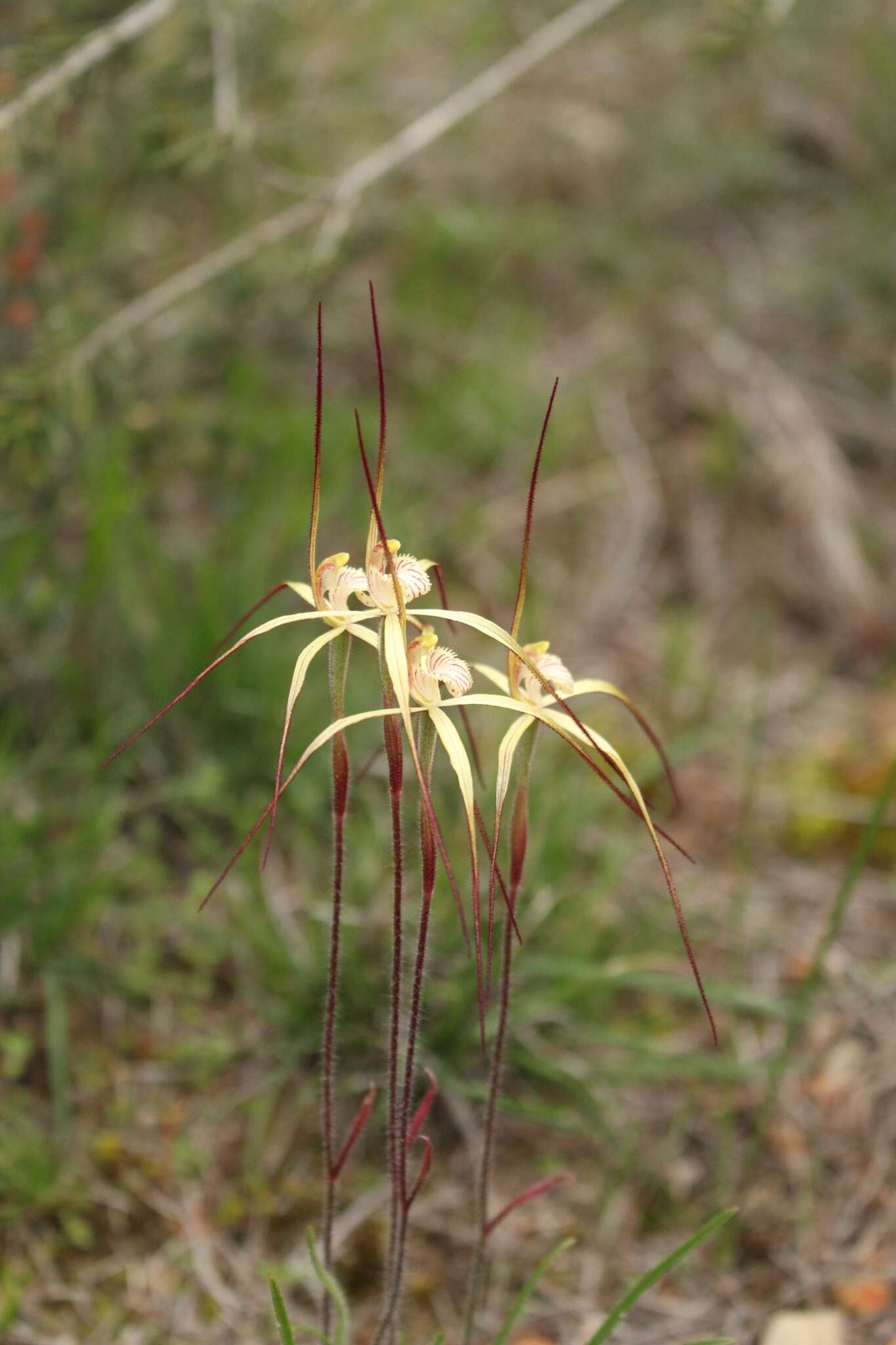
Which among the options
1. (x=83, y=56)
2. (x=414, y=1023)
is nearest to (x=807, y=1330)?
(x=414, y=1023)

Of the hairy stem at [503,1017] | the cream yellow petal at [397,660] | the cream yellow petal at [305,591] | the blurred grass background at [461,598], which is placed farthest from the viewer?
the blurred grass background at [461,598]

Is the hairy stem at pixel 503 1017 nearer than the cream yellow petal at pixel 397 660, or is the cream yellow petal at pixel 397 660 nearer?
the cream yellow petal at pixel 397 660

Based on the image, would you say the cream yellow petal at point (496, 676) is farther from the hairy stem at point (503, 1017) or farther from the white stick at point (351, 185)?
the white stick at point (351, 185)

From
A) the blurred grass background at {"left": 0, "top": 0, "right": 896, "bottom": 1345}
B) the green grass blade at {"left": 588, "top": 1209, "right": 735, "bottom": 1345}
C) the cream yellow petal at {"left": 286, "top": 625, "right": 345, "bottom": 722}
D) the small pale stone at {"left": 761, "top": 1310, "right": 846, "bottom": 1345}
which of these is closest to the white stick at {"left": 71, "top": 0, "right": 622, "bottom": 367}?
the blurred grass background at {"left": 0, "top": 0, "right": 896, "bottom": 1345}

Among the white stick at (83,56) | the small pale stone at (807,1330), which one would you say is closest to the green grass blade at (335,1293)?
the small pale stone at (807,1330)

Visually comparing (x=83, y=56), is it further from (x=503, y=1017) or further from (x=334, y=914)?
(x=503, y=1017)

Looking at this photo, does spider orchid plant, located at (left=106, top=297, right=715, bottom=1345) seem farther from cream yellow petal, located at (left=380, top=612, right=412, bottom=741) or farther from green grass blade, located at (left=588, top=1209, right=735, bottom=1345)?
green grass blade, located at (left=588, top=1209, right=735, bottom=1345)
